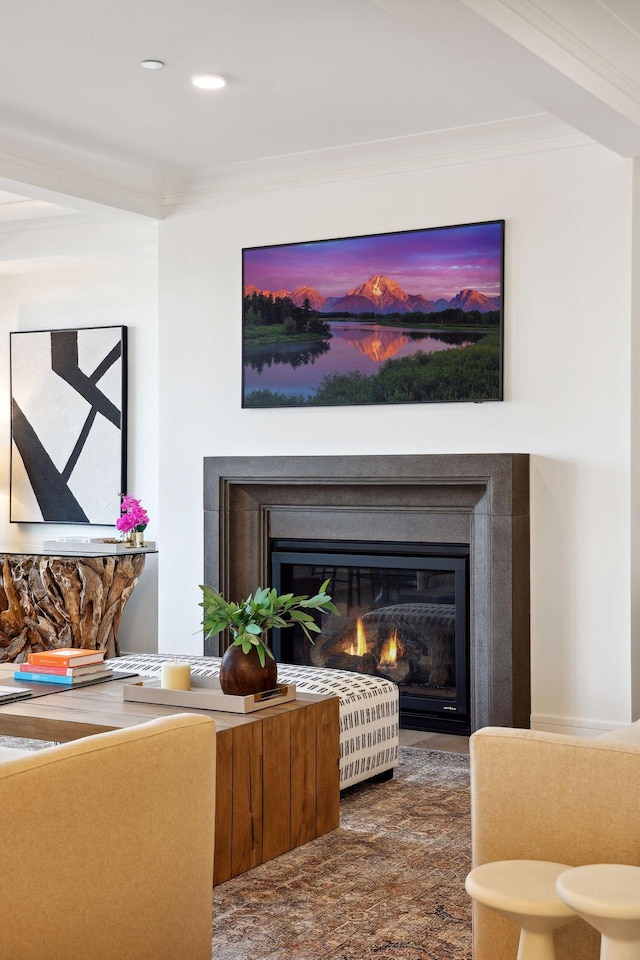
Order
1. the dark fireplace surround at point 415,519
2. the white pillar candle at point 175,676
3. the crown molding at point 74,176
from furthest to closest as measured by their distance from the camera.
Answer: the crown molding at point 74,176, the dark fireplace surround at point 415,519, the white pillar candle at point 175,676

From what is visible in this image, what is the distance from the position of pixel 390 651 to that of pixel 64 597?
189cm

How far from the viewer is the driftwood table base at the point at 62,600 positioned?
598cm

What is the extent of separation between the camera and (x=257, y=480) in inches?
210

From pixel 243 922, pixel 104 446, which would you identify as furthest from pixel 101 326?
pixel 243 922

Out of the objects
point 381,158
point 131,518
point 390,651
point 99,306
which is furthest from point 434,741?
point 99,306

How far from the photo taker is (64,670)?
3697 mm

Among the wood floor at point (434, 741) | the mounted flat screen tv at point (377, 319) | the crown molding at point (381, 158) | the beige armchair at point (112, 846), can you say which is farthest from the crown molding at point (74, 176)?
the beige armchair at point (112, 846)

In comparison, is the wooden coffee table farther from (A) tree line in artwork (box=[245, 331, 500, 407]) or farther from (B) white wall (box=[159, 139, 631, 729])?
(A) tree line in artwork (box=[245, 331, 500, 407])

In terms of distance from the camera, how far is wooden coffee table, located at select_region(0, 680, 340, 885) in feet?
10.0

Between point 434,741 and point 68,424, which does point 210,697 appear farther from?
point 68,424

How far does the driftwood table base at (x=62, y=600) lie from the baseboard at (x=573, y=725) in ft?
8.13

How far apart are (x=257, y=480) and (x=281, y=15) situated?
2.31 m

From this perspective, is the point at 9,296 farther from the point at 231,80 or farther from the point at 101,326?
the point at 231,80

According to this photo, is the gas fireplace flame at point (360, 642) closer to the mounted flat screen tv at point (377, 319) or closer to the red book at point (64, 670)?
the mounted flat screen tv at point (377, 319)
